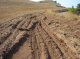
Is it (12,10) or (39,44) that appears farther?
(12,10)

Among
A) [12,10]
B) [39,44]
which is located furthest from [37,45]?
[12,10]

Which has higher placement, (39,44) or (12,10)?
(39,44)

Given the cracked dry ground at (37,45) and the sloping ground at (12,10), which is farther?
the sloping ground at (12,10)

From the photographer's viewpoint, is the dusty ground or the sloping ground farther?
the sloping ground

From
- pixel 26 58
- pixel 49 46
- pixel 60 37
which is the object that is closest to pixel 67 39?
pixel 60 37

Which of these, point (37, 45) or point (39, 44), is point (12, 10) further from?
point (37, 45)

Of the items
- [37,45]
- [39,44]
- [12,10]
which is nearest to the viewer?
[37,45]

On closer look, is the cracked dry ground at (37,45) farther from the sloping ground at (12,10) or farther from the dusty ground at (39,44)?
the sloping ground at (12,10)

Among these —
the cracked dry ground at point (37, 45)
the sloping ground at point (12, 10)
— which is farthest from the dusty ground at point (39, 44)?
the sloping ground at point (12, 10)

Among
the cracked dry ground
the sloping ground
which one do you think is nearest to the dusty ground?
the cracked dry ground

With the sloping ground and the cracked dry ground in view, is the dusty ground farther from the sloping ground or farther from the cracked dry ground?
the sloping ground

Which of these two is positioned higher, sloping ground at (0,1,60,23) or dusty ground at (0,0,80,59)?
dusty ground at (0,0,80,59)

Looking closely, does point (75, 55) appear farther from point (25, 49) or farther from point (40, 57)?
point (25, 49)

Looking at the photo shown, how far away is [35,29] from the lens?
14.2 metres
